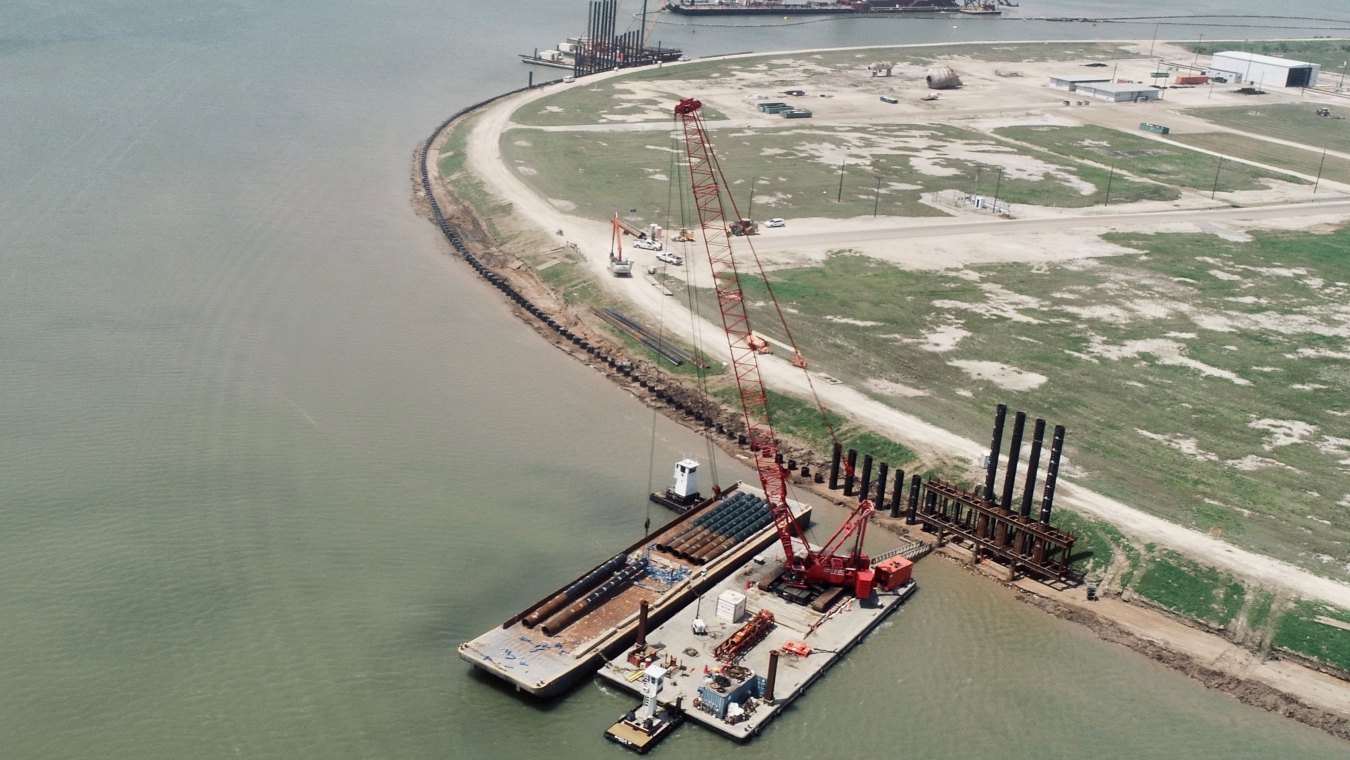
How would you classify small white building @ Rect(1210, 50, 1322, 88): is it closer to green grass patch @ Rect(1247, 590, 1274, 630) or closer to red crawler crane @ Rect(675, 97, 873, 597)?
red crawler crane @ Rect(675, 97, 873, 597)

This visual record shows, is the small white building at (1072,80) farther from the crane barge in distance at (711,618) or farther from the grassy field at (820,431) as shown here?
the crane barge in distance at (711,618)

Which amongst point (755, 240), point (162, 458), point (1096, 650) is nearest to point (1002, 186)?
point (755, 240)

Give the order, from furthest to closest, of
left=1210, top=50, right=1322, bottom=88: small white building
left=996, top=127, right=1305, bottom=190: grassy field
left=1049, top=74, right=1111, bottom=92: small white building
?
1. left=1210, top=50, right=1322, bottom=88: small white building
2. left=1049, top=74, right=1111, bottom=92: small white building
3. left=996, top=127, right=1305, bottom=190: grassy field

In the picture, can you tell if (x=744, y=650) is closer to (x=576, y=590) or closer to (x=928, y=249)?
(x=576, y=590)

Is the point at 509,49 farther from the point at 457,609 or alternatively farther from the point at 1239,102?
the point at 457,609

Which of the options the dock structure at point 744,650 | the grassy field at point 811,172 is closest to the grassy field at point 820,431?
the dock structure at point 744,650

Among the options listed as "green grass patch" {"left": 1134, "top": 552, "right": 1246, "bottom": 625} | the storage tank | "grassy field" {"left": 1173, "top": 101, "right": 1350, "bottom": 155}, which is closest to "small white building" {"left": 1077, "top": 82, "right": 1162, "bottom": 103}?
"grassy field" {"left": 1173, "top": 101, "right": 1350, "bottom": 155}

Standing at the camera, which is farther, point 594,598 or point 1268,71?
point 1268,71

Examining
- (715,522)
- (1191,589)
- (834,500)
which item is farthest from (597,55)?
(1191,589)
